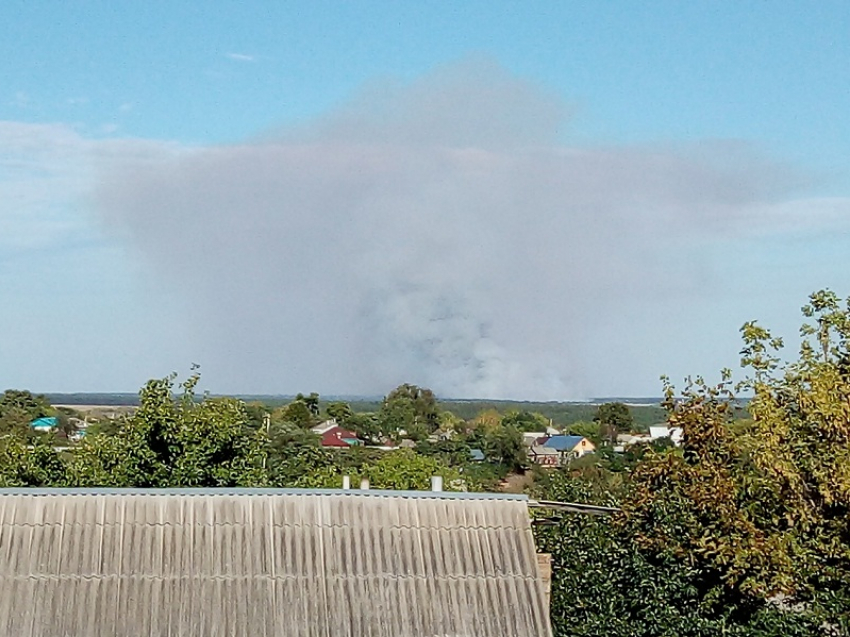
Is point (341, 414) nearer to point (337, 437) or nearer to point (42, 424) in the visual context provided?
→ point (337, 437)

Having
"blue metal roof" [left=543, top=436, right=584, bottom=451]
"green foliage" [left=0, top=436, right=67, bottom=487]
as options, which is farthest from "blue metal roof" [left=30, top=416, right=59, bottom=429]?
"green foliage" [left=0, top=436, right=67, bottom=487]

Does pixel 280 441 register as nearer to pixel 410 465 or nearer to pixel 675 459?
pixel 410 465

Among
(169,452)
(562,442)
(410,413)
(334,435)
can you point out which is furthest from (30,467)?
(410,413)

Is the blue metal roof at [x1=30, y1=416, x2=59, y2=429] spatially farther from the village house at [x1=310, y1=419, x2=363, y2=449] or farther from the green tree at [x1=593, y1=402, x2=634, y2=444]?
the green tree at [x1=593, y1=402, x2=634, y2=444]

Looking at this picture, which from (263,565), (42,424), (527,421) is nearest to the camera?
(263,565)

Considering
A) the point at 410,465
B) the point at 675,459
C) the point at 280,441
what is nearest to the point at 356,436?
the point at 280,441

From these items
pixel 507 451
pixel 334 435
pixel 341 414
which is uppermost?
pixel 341 414

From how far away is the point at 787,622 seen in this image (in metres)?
12.1

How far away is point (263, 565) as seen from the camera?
9.99 m

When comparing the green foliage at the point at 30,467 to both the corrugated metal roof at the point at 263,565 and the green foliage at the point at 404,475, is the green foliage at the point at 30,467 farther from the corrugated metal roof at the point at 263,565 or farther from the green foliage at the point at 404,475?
the green foliage at the point at 404,475

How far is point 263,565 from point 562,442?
8205 centimetres

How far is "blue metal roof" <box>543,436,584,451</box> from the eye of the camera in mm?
86381

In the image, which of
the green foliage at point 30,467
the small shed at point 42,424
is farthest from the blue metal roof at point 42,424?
the green foliage at point 30,467

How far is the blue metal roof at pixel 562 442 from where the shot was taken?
86.4 meters
